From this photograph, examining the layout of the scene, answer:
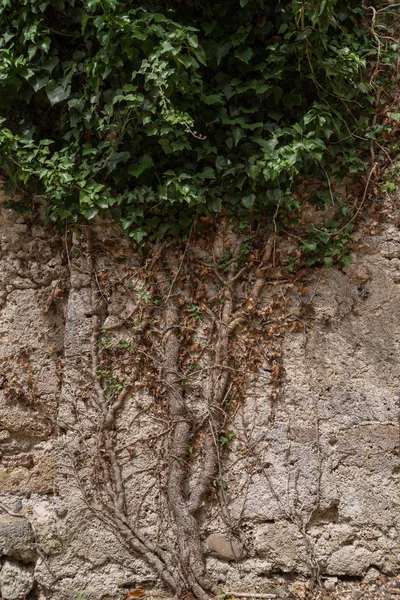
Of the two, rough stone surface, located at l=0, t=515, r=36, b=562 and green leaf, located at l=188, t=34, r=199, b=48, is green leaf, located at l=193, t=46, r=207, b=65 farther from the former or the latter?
rough stone surface, located at l=0, t=515, r=36, b=562

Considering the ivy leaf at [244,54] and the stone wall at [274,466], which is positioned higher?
the ivy leaf at [244,54]

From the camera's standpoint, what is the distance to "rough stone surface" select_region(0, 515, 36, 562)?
3.40 m

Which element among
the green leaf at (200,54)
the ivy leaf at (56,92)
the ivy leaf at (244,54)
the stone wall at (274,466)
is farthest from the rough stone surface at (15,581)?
the ivy leaf at (244,54)

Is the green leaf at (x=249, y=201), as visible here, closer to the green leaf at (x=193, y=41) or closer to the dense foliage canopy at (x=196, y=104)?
the dense foliage canopy at (x=196, y=104)

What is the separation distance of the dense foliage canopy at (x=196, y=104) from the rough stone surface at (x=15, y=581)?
199cm

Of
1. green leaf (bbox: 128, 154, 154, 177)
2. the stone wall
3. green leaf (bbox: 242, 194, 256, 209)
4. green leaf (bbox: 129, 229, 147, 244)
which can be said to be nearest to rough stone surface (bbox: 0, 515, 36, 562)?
the stone wall

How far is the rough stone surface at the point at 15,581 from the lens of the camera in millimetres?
3363

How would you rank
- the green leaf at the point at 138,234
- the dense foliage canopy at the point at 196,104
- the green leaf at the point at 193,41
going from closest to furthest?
the green leaf at the point at 193,41
the dense foliage canopy at the point at 196,104
the green leaf at the point at 138,234

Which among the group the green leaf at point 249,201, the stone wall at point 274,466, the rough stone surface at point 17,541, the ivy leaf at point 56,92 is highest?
the ivy leaf at point 56,92

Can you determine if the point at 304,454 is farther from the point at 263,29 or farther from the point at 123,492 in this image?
the point at 263,29

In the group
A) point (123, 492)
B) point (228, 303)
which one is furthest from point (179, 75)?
point (123, 492)

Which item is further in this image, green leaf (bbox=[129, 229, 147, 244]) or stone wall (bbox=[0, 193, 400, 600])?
green leaf (bbox=[129, 229, 147, 244])

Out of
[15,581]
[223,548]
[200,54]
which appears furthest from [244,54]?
[15,581]

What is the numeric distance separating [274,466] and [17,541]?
1503 millimetres
